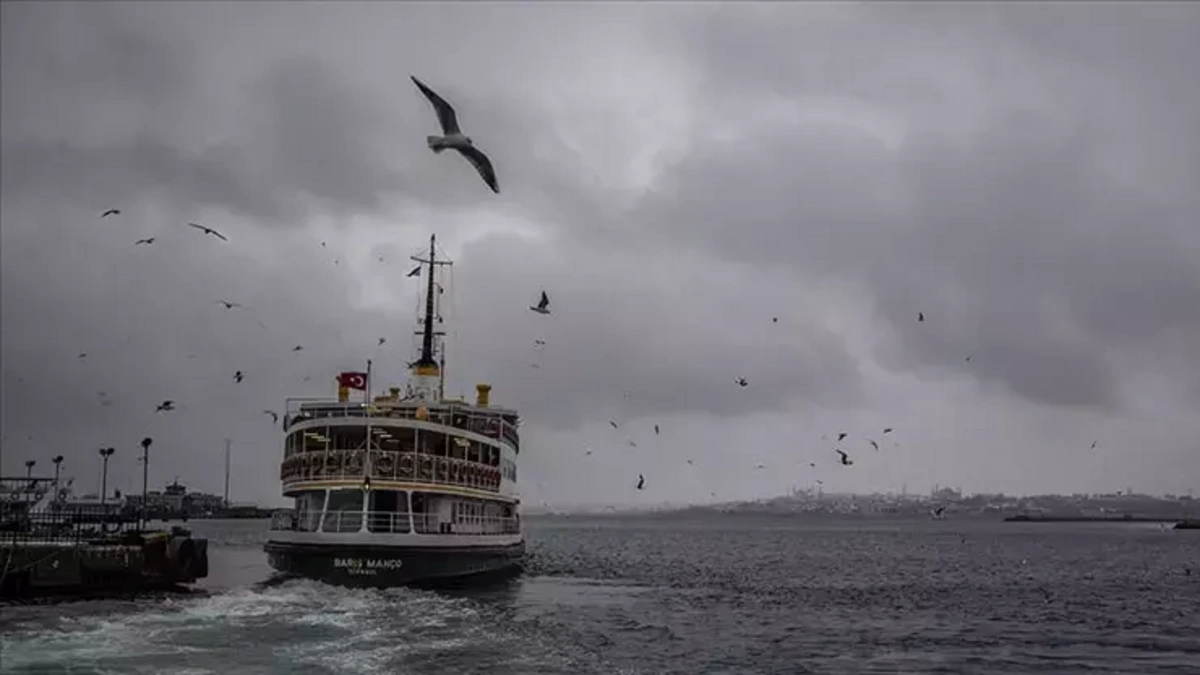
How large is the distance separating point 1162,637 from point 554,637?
21.0 m

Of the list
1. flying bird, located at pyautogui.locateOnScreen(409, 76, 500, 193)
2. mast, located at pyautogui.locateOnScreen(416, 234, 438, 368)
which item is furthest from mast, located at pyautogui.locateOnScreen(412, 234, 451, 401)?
flying bird, located at pyautogui.locateOnScreen(409, 76, 500, 193)

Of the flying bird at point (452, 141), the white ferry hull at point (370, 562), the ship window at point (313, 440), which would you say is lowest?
the white ferry hull at point (370, 562)

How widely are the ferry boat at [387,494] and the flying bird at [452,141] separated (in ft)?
89.9

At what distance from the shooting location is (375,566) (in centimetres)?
4150

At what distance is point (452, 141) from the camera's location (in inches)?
656

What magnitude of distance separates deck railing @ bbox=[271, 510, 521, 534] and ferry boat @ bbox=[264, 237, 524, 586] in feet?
0.16

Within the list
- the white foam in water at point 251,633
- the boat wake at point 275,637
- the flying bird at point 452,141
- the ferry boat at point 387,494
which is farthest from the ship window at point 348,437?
the flying bird at point 452,141

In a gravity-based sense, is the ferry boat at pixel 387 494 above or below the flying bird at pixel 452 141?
below

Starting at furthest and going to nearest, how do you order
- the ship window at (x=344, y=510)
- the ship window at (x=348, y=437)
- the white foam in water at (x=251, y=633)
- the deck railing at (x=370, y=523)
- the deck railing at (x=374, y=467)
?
the ship window at (x=348, y=437) < the ship window at (x=344, y=510) < the deck railing at (x=374, y=467) < the deck railing at (x=370, y=523) < the white foam in water at (x=251, y=633)

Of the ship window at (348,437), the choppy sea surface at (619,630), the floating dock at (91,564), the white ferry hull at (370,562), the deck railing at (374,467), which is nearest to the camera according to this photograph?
the choppy sea surface at (619,630)

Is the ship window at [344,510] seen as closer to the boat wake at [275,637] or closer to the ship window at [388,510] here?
the ship window at [388,510]

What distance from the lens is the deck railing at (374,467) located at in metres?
43.8

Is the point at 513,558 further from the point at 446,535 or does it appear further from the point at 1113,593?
the point at 1113,593

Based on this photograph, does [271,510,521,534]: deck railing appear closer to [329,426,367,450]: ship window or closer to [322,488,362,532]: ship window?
[322,488,362,532]: ship window
